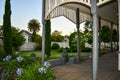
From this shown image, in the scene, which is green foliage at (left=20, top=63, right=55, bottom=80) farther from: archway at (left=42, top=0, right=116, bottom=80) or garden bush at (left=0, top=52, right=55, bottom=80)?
archway at (left=42, top=0, right=116, bottom=80)

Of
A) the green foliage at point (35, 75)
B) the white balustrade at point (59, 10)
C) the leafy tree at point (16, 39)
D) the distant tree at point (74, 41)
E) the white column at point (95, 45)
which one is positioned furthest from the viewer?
the distant tree at point (74, 41)

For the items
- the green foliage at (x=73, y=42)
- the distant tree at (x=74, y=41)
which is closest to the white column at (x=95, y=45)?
the green foliage at (x=73, y=42)

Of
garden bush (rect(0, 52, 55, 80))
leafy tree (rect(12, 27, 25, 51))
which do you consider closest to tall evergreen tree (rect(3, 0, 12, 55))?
leafy tree (rect(12, 27, 25, 51))

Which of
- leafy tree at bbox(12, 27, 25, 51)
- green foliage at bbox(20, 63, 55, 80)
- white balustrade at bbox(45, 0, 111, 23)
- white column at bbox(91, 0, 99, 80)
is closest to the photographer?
green foliage at bbox(20, 63, 55, 80)

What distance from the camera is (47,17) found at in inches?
414

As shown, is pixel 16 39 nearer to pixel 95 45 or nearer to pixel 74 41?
pixel 74 41

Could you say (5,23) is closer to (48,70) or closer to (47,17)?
(47,17)

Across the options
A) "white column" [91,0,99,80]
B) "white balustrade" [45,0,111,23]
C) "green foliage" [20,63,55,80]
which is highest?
"white balustrade" [45,0,111,23]

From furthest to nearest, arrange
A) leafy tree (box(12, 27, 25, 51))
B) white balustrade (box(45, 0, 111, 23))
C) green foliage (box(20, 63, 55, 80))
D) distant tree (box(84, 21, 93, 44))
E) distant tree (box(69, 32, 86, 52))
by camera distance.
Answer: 1. distant tree (box(84, 21, 93, 44))
2. distant tree (box(69, 32, 86, 52))
3. leafy tree (box(12, 27, 25, 51))
4. white balustrade (box(45, 0, 111, 23))
5. green foliage (box(20, 63, 55, 80))

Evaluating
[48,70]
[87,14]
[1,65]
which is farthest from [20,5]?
[48,70]

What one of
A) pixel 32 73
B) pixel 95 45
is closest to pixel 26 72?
pixel 32 73

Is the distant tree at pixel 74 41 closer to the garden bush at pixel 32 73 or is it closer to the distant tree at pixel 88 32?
the distant tree at pixel 88 32

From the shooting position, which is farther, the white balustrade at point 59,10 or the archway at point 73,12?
the white balustrade at point 59,10

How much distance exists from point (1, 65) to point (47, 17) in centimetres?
328
